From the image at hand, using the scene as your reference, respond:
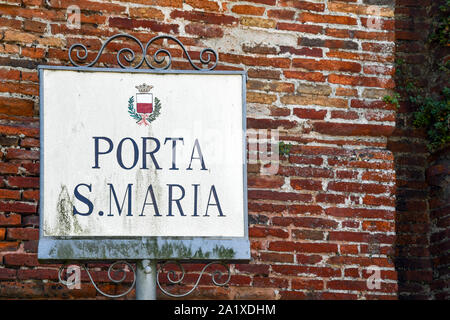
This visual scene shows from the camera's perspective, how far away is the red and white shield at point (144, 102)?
9.01 feet

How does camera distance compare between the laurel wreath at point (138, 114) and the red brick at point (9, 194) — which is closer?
the laurel wreath at point (138, 114)

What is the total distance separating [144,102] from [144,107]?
2 cm

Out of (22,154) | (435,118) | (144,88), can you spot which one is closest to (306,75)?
(435,118)

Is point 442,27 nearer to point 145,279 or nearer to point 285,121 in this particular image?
point 285,121

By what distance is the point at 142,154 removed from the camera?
2.70m

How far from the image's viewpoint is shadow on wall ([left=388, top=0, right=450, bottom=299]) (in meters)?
4.11

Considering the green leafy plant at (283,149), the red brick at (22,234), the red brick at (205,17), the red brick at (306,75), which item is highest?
the red brick at (205,17)

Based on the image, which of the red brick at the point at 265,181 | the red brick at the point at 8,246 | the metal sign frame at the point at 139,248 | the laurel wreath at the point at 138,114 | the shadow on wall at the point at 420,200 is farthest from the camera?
the shadow on wall at the point at 420,200

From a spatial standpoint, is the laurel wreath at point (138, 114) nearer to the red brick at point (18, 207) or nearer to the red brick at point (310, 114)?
the red brick at point (18, 207)

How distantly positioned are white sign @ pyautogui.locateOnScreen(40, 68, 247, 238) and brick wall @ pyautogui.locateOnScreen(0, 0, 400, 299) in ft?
2.88

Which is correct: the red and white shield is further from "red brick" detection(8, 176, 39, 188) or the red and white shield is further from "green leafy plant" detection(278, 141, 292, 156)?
"green leafy plant" detection(278, 141, 292, 156)

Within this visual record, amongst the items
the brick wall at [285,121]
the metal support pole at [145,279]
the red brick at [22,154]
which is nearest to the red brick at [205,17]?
the brick wall at [285,121]
